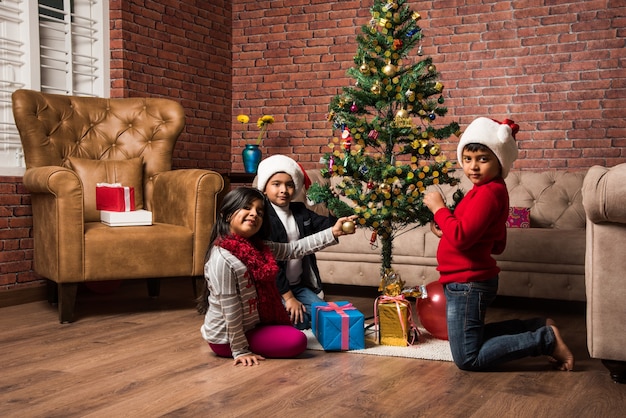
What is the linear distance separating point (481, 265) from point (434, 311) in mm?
469

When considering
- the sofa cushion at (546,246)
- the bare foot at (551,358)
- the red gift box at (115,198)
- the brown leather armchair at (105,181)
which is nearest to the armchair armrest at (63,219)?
the brown leather armchair at (105,181)

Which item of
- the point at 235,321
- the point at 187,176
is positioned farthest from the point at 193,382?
the point at 187,176

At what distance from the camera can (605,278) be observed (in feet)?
7.09

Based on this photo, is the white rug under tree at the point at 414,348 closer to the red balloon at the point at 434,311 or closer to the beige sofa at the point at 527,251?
the red balloon at the point at 434,311

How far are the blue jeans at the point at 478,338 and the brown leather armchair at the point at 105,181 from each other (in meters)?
1.64

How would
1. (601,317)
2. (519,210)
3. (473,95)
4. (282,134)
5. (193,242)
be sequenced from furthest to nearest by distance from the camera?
(282,134) → (473,95) → (519,210) → (193,242) → (601,317)

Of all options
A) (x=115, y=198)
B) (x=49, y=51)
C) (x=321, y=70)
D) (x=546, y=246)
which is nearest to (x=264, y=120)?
(x=321, y=70)

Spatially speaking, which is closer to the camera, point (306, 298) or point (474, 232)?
point (474, 232)

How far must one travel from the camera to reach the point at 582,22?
4488 millimetres

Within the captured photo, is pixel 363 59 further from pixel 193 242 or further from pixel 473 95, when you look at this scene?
pixel 473 95

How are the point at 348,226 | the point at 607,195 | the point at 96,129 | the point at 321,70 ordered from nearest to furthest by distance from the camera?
the point at 607,195 → the point at 348,226 → the point at 96,129 → the point at 321,70

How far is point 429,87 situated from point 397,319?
1022mm

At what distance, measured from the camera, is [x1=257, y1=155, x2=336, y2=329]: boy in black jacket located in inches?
113

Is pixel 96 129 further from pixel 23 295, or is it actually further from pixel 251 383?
pixel 251 383
